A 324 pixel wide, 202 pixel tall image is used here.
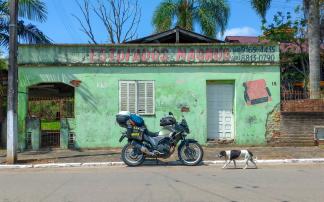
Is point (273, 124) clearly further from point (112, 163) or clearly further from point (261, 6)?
point (261, 6)

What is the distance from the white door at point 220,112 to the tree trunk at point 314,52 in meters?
3.98

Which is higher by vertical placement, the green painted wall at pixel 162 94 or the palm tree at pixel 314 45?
the palm tree at pixel 314 45

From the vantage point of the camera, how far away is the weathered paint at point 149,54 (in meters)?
16.4

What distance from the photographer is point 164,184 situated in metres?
9.23

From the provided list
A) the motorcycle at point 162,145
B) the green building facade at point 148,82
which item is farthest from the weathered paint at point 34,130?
the motorcycle at point 162,145

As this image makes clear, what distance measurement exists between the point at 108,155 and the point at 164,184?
5916 millimetres

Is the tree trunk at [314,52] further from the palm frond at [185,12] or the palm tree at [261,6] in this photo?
the palm frond at [185,12]

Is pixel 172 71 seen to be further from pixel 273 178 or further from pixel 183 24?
pixel 183 24

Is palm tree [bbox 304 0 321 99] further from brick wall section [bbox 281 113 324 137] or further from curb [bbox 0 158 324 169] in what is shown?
curb [bbox 0 158 324 169]

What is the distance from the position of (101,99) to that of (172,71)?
2802mm

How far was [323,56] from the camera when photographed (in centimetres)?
2830

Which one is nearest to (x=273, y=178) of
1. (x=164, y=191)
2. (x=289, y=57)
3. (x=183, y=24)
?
(x=164, y=191)

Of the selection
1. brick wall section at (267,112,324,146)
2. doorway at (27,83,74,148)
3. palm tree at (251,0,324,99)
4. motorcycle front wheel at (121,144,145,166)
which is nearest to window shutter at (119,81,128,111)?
doorway at (27,83,74,148)

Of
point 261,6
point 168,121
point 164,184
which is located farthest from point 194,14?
point 164,184
